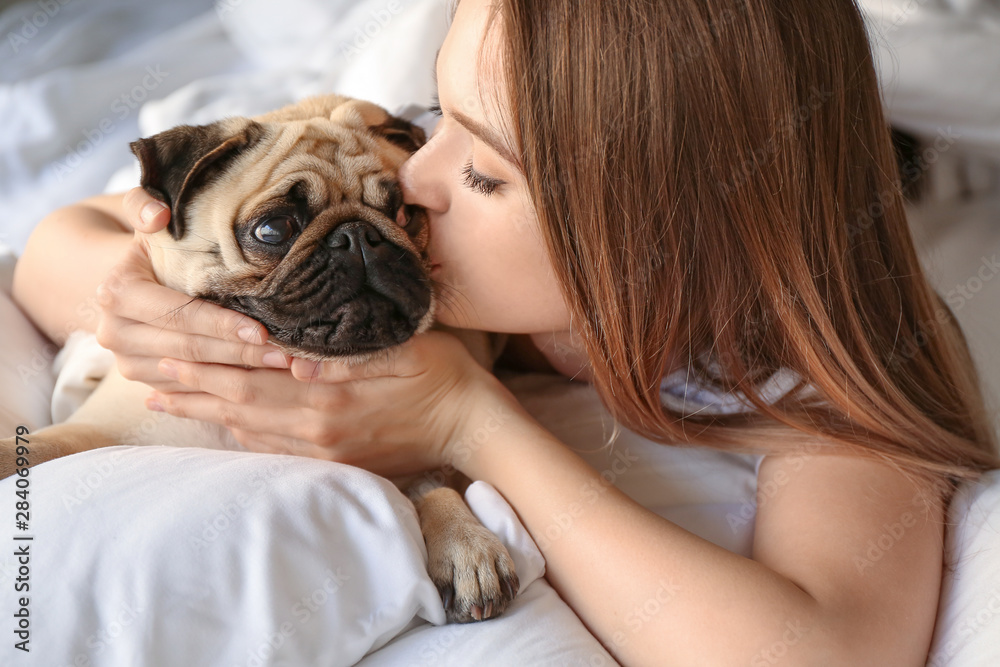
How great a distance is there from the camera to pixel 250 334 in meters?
1.25

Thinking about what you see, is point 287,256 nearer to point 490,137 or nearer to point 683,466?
point 490,137

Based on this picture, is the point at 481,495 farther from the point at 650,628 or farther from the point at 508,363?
the point at 508,363

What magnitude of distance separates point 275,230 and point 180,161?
0.72ft

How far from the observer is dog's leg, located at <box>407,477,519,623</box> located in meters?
1.05

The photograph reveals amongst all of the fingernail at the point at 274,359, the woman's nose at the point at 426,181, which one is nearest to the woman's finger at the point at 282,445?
the fingernail at the point at 274,359

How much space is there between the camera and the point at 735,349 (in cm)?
131

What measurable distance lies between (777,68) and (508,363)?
109 centimetres

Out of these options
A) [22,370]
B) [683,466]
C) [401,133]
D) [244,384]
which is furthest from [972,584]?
[22,370]

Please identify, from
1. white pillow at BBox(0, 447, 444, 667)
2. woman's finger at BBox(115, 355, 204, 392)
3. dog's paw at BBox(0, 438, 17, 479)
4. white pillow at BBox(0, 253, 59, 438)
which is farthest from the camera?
white pillow at BBox(0, 253, 59, 438)

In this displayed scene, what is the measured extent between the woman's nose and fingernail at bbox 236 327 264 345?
0.39 meters

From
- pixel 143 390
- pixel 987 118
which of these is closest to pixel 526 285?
pixel 143 390

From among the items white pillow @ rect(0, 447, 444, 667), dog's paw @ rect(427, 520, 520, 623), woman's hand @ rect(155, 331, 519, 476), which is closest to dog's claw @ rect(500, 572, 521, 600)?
dog's paw @ rect(427, 520, 520, 623)

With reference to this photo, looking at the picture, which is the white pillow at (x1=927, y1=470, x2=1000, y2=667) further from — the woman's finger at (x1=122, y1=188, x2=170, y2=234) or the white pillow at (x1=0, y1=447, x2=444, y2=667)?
the woman's finger at (x1=122, y1=188, x2=170, y2=234)

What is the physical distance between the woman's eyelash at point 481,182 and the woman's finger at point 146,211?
55cm
